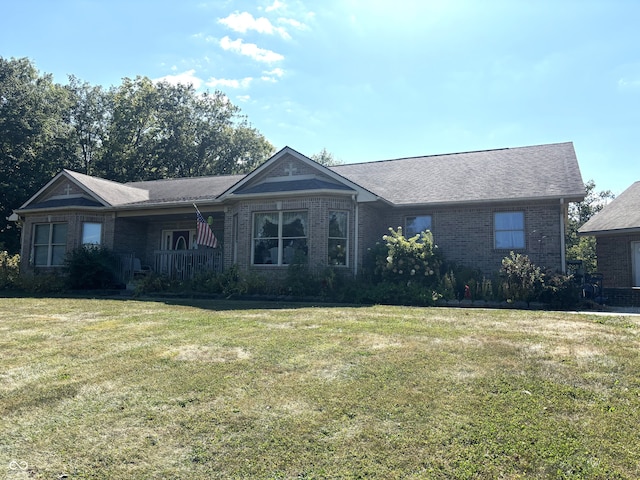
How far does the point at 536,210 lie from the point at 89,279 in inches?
614

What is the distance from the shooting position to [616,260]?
16422 millimetres

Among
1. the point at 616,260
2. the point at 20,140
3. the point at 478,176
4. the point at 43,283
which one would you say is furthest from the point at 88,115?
the point at 616,260

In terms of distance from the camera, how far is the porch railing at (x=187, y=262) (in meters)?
16.7

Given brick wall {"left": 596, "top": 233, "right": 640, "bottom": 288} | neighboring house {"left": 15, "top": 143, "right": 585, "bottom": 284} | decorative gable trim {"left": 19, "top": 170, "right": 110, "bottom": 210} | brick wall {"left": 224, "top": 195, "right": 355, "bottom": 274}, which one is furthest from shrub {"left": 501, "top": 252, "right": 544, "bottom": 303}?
decorative gable trim {"left": 19, "top": 170, "right": 110, "bottom": 210}

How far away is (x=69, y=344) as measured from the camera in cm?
716

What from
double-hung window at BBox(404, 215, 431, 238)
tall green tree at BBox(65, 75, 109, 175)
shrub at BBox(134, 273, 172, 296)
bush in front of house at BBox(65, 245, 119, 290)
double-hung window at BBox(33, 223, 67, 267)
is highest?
tall green tree at BBox(65, 75, 109, 175)

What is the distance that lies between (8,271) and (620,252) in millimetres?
23433

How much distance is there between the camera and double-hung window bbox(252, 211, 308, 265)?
14.9 m

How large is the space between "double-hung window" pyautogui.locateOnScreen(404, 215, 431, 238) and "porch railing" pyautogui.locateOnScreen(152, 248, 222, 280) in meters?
6.76

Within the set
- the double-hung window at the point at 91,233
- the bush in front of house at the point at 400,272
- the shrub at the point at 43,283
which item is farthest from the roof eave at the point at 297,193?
the shrub at the point at 43,283

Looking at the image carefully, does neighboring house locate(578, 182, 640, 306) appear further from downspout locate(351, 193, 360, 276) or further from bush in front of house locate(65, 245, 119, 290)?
bush in front of house locate(65, 245, 119, 290)

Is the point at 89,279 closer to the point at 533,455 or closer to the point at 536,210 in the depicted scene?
the point at 536,210

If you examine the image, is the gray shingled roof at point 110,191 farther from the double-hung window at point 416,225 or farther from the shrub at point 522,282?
the shrub at point 522,282

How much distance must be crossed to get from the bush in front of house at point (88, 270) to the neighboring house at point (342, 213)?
3.24 feet
